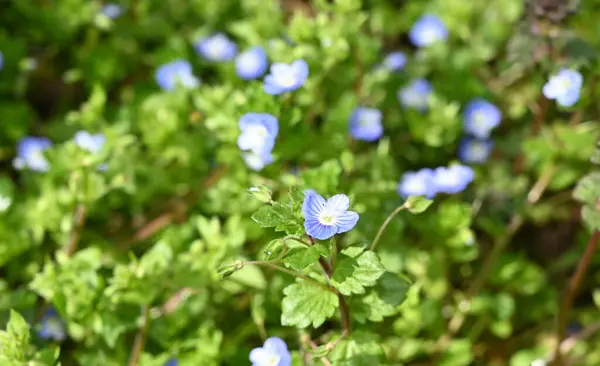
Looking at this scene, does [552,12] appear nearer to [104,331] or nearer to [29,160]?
[104,331]

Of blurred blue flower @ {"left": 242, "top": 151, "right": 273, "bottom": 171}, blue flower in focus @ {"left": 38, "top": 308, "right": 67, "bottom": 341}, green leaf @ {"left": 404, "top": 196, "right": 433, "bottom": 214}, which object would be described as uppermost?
green leaf @ {"left": 404, "top": 196, "right": 433, "bottom": 214}

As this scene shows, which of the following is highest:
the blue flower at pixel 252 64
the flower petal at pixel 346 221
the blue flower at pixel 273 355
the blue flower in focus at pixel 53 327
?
the flower petal at pixel 346 221

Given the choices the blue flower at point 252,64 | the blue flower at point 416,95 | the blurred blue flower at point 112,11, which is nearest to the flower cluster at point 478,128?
the blue flower at point 416,95

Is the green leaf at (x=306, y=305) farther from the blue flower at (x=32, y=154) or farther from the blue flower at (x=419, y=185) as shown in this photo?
the blue flower at (x=32, y=154)

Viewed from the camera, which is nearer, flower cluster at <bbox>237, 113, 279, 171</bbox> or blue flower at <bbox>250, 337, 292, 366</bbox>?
blue flower at <bbox>250, 337, 292, 366</bbox>

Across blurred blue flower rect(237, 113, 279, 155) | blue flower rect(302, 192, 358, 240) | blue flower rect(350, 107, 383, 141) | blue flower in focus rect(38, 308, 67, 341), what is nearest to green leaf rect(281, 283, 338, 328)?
blue flower rect(302, 192, 358, 240)

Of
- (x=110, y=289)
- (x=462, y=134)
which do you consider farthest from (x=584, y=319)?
(x=110, y=289)

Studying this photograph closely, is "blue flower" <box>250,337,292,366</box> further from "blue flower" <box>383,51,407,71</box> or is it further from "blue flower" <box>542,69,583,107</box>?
"blue flower" <box>383,51,407,71</box>
